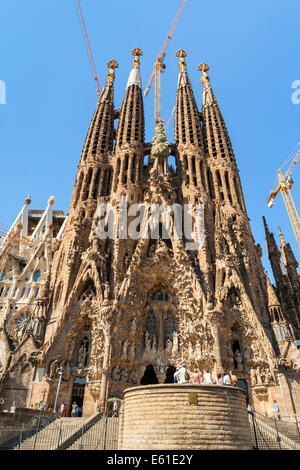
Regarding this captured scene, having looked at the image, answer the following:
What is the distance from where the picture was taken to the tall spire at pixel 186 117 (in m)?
36.6

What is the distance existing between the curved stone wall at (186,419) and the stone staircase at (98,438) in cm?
98

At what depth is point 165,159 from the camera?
32.9 metres

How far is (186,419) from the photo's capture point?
11125 millimetres

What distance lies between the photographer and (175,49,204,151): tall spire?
120 ft

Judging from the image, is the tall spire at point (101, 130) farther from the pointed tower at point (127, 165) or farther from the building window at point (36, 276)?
the building window at point (36, 276)

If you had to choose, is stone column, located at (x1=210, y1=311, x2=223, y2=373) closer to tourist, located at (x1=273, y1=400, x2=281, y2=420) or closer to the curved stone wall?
tourist, located at (x1=273, y1=400, x2=281, y2=420)

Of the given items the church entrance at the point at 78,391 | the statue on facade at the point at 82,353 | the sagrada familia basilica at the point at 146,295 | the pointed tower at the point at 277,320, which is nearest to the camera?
the sagrada familia basilica at the point at 146,295

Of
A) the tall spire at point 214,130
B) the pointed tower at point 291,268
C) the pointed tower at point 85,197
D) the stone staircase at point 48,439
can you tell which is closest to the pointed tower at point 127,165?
the pointed tower at point 85,197

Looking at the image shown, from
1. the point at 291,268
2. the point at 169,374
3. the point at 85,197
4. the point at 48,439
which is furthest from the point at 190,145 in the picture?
the point at 48,439
